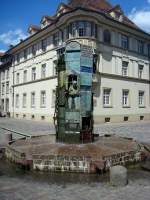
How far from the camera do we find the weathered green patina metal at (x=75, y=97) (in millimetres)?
10453

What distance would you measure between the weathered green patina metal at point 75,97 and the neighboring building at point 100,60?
15.2 metres

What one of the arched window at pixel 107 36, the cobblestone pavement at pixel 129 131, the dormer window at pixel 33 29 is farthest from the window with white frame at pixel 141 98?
the dormer window at pixel 33 29

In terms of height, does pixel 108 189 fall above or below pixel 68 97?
below

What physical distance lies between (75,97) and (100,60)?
17.3 meters

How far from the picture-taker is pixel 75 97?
10586mm

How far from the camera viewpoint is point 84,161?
7.76 metres

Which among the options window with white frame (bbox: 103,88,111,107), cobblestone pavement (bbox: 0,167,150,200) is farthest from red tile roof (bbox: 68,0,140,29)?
cobblestone pavement (bbox: 0,167,150,200)

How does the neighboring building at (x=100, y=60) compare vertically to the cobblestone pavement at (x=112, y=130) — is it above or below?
above

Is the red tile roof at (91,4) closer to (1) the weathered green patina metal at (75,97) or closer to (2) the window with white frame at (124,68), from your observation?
(2) the window with white frame at (124,68)

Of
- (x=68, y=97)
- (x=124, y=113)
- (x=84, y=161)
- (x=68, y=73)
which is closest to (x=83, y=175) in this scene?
(x=84, y=161)

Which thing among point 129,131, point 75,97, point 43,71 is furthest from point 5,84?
point 75,97

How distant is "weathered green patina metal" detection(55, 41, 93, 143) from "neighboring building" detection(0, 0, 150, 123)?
15195mm

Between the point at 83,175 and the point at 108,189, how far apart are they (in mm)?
1431

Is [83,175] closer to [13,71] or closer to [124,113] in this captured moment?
[124,113]
